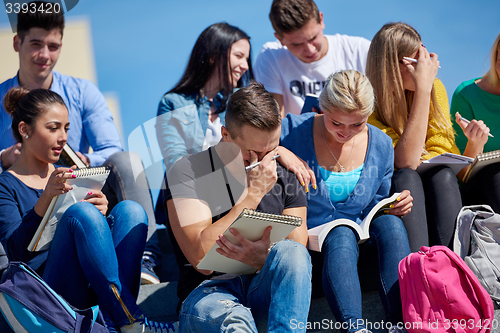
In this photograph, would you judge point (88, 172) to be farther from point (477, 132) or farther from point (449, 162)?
point (477, 132)

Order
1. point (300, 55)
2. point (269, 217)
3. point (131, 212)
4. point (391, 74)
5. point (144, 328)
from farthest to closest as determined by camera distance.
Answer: point (300, 55) → point (391, 74) → point (131, 212) → point (144, 328) → point (269, 217)

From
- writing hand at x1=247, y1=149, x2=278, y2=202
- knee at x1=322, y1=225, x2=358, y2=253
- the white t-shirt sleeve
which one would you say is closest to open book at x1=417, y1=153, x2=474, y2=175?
knee at x1=322, y1=225, x2=358, y2=253

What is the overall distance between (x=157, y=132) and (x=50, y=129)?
670mm

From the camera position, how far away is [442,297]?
1.62m

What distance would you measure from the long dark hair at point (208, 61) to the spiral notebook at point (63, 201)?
1071mm

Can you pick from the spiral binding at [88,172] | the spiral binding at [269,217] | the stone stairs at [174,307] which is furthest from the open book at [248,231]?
the spiral binding at [88,172]

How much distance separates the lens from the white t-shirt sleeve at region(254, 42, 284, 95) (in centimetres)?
299

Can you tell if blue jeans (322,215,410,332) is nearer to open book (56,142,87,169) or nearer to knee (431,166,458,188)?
knee (431,166,458,188)

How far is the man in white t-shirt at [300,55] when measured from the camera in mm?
2807

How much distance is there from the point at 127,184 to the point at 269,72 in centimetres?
119

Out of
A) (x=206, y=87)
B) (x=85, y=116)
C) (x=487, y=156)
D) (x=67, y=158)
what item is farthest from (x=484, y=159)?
(x=85, y=116)

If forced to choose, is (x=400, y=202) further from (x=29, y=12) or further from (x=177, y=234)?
(x=29, y=12)

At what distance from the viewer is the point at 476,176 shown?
7.47 ft

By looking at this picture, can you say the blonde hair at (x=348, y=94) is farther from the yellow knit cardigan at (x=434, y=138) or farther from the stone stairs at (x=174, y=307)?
the stone stairs at (x=174, y=307)
